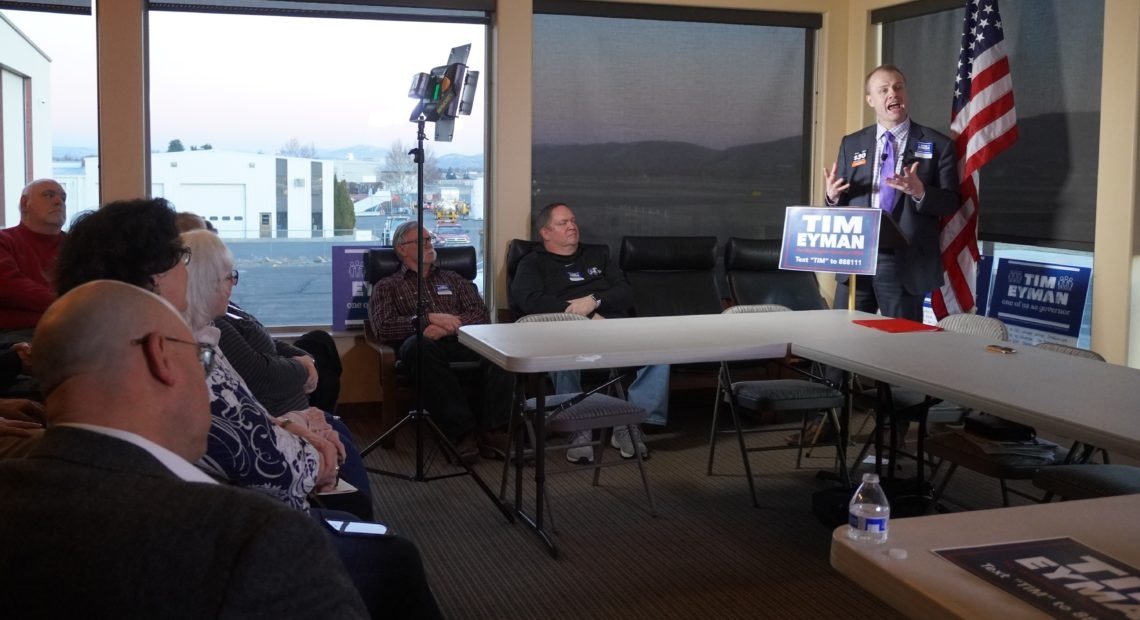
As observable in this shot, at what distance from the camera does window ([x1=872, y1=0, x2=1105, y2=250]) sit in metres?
5.17

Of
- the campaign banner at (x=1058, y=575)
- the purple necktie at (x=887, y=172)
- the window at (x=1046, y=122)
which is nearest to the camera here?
the campaign banner at (x=1058, y=575)

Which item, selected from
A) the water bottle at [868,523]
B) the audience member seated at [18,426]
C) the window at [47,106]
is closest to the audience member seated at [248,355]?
the audience member seated at [18,426]

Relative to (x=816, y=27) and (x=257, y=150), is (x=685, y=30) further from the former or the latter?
(x=257, y=150)

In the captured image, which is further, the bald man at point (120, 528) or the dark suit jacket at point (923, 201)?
the dark suit jacket at point (923, 201)

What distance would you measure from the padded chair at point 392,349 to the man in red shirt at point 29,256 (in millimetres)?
1513

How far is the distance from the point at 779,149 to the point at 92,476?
6.03m

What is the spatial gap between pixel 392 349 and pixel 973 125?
3.18 m

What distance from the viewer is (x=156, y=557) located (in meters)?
1.13

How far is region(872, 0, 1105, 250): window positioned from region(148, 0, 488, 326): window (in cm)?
290

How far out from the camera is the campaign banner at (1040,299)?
523 cm

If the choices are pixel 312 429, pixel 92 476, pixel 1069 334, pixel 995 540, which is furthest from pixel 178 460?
pixel 1069 334

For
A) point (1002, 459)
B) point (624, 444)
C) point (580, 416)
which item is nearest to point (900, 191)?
point (624, 444)

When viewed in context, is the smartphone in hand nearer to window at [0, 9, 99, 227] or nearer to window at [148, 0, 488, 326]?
window at [148, 0, 488, 326]

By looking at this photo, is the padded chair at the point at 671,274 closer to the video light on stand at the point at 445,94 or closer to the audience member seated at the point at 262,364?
the video light on stand at the point at 445,94
